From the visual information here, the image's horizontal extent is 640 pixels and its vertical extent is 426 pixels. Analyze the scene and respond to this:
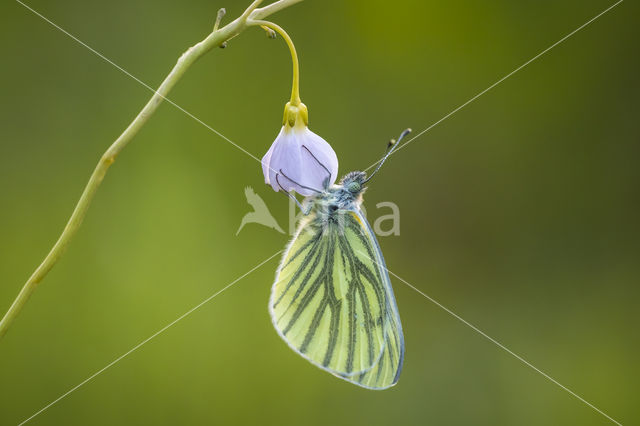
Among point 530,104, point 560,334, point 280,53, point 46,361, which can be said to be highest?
point 530,104

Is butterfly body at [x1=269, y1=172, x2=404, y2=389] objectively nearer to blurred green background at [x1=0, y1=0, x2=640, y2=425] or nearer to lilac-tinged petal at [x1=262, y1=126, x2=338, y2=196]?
lilac-tinged petal at [x1=262, y1=126, x2=338, y2=196]

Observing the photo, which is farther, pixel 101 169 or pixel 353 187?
pixel 353 187

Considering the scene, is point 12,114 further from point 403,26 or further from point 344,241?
point 403,26

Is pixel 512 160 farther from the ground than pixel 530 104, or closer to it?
closer to it

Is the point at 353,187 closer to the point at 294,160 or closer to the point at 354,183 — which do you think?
the point at 354,183

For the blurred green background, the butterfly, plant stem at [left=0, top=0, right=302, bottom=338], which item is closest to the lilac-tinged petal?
the butterfly

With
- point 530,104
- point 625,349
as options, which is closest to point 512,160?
point 530,104

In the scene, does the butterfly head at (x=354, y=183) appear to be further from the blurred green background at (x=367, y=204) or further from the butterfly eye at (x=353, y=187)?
the blurred green background at (x=367, y=204)

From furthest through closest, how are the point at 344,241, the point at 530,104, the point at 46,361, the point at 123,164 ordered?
the point at 530,104 → the point at 123,164 → the point at 46,361 → the point at 344,241

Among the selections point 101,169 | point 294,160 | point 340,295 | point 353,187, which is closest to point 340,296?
point 340,295
